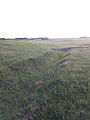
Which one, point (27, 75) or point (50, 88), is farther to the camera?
point (27, 75)

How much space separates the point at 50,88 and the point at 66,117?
17.2 ft

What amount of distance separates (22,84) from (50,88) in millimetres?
4123

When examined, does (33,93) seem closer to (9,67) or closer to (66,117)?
(66,117)

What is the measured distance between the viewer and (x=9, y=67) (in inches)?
932

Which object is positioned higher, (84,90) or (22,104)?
(84,90)

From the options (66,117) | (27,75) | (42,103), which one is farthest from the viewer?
(27,75)

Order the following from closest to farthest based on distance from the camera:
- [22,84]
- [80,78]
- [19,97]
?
[19,97] < [80,78] < [22,84]

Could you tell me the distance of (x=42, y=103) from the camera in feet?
42.7

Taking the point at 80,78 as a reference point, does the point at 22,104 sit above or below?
below

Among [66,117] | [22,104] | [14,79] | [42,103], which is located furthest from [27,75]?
[66,117]

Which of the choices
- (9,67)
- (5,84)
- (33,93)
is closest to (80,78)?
Result: (33,93)

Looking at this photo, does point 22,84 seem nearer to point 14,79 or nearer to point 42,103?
point 14,79

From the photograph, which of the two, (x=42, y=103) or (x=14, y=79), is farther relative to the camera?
(x=14, y=79)

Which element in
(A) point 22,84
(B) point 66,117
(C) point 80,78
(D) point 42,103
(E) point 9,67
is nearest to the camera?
(B) point 66,117
